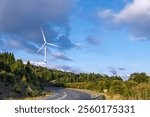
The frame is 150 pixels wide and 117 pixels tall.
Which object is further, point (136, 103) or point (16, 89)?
point (16, 89)

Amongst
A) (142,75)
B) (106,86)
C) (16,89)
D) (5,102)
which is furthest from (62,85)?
(5,102)

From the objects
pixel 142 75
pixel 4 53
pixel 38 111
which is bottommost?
pixel 38 111

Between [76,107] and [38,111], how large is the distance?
1472mm

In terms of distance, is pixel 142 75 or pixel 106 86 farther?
pixel 106 86

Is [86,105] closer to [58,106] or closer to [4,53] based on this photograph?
[58,106]

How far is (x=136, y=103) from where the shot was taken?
16781 millimetres

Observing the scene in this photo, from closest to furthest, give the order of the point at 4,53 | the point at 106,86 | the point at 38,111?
the point at 38,111, the point at 106,86, the point at 4,53

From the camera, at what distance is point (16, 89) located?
269 feet

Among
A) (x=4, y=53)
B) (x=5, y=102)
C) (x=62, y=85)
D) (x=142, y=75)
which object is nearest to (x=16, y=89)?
(x=142, y=75)

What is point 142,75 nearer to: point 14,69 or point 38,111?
Answer: point 14,69

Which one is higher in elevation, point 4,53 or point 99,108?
point 4,53

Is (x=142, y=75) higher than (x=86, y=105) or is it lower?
higher

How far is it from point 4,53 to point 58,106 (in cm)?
15626

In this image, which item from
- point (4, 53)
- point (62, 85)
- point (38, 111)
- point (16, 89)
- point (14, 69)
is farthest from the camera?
point (62, 85)
